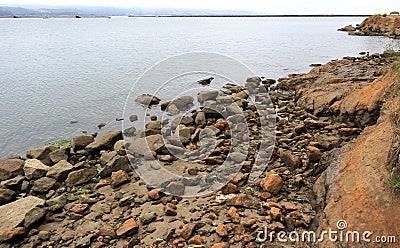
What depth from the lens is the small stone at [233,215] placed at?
259 inches

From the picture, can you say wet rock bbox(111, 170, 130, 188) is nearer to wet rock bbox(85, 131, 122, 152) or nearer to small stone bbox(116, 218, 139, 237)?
small stone bbox(116, 218, 139, 237)

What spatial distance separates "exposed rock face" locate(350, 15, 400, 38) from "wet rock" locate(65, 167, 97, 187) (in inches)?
2270

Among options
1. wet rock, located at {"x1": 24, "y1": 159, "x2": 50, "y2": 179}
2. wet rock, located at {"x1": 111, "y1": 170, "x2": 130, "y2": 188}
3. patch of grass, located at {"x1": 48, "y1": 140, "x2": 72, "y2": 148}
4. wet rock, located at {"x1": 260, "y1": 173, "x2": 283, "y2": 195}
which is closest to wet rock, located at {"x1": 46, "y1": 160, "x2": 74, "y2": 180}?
wet rock, located at {"x1": 24, "y1": 159, "x2": 50, "y2": 179}

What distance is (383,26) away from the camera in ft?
201

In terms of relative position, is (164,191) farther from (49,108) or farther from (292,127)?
(49,108)

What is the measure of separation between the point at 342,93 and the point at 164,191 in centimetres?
899

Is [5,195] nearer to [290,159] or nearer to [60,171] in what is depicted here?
[60,171]

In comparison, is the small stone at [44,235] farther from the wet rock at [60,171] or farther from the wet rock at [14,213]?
the wet rock at [60,171]

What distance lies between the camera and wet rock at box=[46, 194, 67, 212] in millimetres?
7797

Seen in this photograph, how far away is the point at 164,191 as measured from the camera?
813 cm

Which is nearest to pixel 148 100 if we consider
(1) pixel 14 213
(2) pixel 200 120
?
(2) pixel 200 120

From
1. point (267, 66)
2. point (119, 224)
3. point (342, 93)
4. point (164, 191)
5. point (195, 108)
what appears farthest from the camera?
point (267, 66)

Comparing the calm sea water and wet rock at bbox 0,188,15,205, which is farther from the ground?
the calm sea water

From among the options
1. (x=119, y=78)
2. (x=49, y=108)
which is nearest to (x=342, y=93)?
(x=49, y=108)
